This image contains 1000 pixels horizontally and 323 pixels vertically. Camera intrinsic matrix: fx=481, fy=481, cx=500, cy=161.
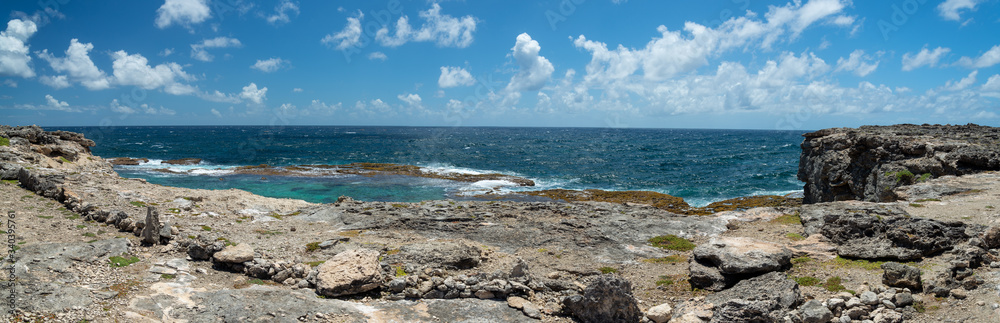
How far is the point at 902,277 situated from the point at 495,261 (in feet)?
27.8

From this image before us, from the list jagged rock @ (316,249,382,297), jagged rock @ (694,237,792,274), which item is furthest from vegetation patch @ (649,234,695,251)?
jagged rock @ (316,249,382,297)

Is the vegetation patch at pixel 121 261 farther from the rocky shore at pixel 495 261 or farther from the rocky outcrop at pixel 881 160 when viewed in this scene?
the rocky outcrop at pixel 881 160

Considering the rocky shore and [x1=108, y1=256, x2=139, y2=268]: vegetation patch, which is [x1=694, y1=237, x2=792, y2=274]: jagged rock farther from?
[x1=108, y1=256, x2=139, y2=268]: vegetation patch

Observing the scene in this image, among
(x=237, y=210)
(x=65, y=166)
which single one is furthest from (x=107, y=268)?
(x=65, y=166)

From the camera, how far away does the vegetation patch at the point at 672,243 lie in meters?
14.6

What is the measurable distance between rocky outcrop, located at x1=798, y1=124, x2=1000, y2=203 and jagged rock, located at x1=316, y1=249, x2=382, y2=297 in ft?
68.4

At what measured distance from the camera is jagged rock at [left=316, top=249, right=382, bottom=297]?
9617 millimetres

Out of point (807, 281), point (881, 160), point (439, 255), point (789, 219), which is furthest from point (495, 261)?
point (881, 160)

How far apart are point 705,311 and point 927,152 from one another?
20.4 m

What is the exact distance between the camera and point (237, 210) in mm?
18516

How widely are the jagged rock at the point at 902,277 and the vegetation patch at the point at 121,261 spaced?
49.9 feet

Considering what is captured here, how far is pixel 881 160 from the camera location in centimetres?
2342

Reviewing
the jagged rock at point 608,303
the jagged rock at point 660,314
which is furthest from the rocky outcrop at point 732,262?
the jagged rock at point 608,303

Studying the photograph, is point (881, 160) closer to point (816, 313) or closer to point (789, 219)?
point (789, 219)
